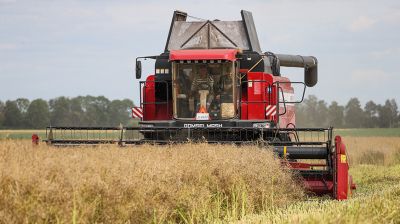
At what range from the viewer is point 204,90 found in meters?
13.4

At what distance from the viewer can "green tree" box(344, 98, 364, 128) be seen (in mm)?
109588

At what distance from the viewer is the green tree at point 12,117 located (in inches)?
2603

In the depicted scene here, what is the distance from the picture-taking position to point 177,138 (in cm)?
1283

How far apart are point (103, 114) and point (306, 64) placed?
6308 cm

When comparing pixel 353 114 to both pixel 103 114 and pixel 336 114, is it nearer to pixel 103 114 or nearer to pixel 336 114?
pixel 336 114

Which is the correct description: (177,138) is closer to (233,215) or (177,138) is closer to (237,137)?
(237,137)

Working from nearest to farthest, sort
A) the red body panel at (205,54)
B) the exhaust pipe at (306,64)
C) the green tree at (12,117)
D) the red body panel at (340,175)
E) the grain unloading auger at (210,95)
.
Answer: the red body panel at (340,175)
the grain unloading auger at (210,95)
the red body panel at (205,54)
the exhaust pipe at (306,64)
the green tree at (12,117)

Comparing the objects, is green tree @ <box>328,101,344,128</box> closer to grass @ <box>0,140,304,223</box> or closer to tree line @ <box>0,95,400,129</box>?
tree line @ <box>0,95,400,129</box>

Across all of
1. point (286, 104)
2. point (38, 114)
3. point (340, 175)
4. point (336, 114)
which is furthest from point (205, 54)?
point (336, 114)

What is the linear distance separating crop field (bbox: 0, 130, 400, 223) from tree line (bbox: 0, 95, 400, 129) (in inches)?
1414

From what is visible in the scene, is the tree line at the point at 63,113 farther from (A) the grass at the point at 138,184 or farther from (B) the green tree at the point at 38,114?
(A) the grass at the point at 138,184

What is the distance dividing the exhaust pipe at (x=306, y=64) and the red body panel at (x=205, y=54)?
110 inches

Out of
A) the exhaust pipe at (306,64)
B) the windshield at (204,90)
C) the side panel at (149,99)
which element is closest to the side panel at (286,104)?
the exhaust pipe at (306,64)

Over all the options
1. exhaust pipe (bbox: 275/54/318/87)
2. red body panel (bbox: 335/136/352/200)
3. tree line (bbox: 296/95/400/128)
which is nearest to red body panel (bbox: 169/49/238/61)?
exhaust pipe (bbox: 275/54/318/87)
